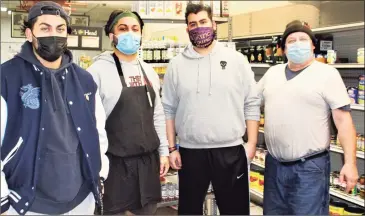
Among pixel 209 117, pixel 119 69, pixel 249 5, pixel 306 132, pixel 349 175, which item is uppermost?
pixel 249 5

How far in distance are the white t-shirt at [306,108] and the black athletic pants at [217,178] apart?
320mm

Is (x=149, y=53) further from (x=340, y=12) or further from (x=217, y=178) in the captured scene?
(x=340, y=12)

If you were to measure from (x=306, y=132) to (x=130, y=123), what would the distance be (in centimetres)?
121

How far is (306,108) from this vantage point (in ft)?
9.28

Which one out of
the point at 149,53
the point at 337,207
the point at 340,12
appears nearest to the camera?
the point at 149,53

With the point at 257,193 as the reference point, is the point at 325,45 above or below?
above

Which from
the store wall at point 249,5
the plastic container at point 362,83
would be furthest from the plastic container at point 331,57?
the store wall at point 249,5

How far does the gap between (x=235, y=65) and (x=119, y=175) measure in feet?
3.57

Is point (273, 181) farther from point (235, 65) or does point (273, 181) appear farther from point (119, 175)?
point (119, 175)

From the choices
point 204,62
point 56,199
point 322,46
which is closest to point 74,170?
point 56,199

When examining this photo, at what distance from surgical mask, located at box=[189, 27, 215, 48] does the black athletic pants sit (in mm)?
736

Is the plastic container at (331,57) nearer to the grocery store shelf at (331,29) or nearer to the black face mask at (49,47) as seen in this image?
the grocery store shelf at (331,29)

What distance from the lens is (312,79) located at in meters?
2.84

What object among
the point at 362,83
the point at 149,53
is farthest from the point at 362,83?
the point at 149,53
